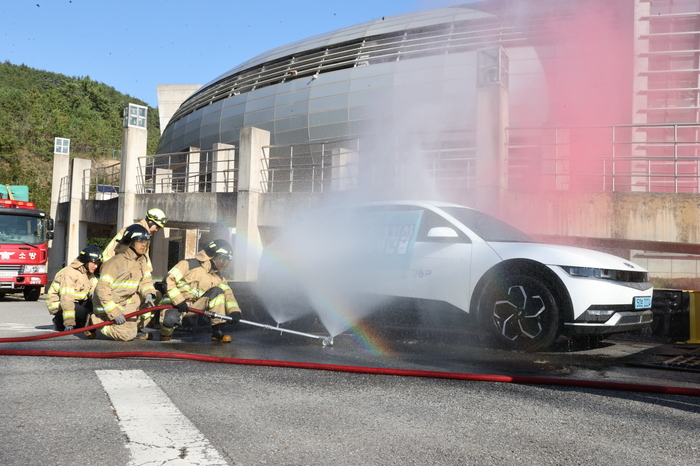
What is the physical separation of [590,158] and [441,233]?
301 inches

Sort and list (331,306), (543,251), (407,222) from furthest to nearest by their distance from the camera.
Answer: (331,306) → (407,222) → (543,251)

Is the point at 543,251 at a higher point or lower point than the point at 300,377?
higher

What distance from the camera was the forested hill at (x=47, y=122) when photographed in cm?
5562

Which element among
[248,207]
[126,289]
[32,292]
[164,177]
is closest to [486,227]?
[126,289]

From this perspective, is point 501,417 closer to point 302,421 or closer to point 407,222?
point 302,421

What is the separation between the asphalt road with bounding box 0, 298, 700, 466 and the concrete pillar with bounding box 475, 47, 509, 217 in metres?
5.00

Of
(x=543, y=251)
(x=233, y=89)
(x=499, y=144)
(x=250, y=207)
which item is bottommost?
(x=543, y=251)

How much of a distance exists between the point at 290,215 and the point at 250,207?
1249 millimetres

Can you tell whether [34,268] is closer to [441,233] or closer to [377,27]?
[441,233]

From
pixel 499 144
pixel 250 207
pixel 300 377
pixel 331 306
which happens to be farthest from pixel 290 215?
pixel 300 377

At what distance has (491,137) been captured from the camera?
38.0ft

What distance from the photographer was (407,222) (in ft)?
24.6

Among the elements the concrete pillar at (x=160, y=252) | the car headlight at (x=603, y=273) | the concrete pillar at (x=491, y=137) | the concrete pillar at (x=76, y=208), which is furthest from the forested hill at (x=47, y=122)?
the car headlight at (x=603, y=273)

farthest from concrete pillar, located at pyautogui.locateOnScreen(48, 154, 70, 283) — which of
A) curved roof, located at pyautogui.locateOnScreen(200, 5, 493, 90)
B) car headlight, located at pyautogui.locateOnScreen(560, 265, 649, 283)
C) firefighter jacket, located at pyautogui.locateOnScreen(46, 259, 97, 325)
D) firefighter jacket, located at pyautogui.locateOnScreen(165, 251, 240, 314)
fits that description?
car headlight, located at pyautogui.locateOnScreen(560, 265, 649, 283)
